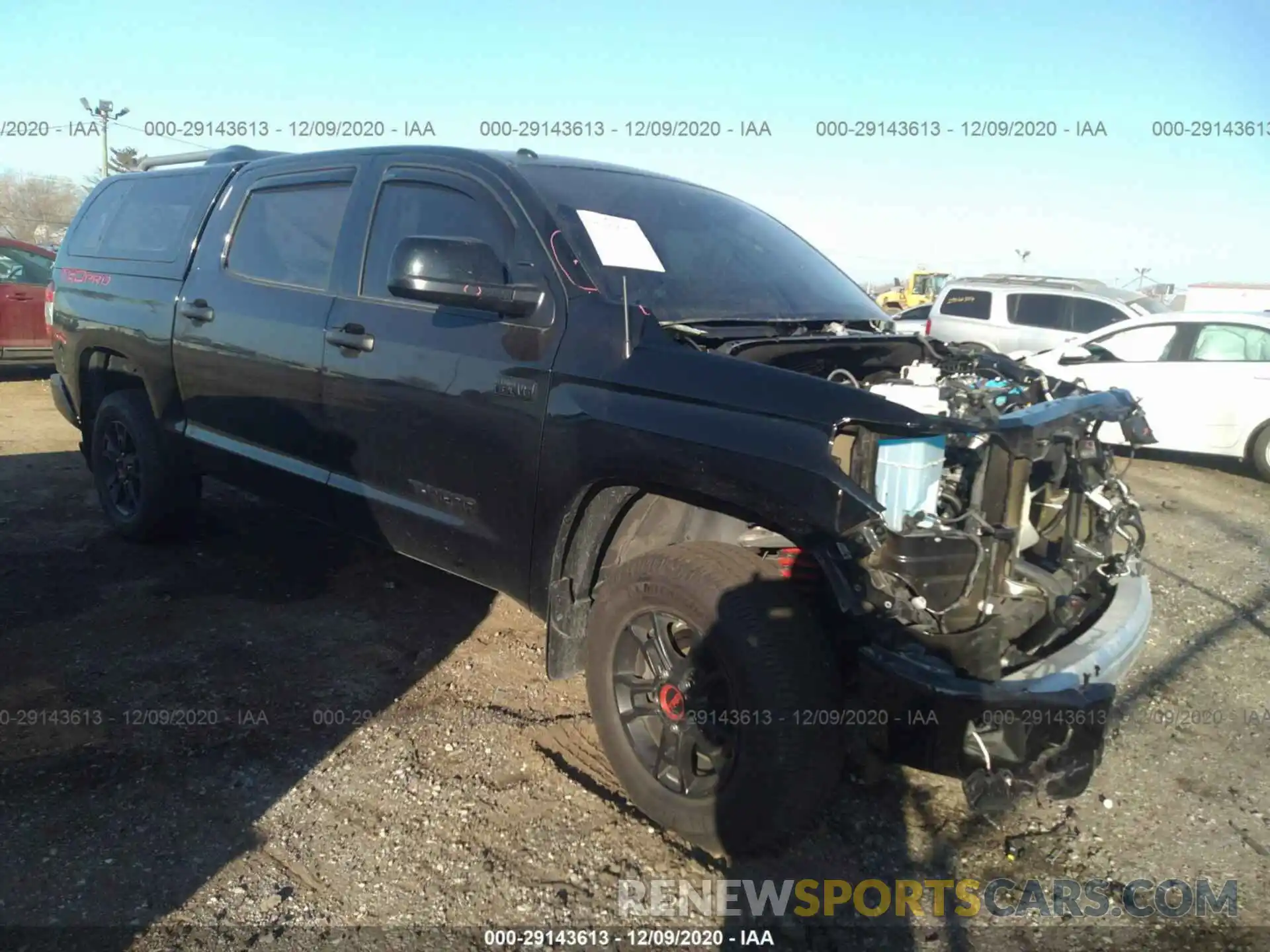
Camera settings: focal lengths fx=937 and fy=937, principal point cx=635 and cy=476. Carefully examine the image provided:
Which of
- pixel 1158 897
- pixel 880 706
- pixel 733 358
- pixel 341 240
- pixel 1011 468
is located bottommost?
pixel 1158 897

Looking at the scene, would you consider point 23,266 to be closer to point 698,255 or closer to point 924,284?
point 698,255

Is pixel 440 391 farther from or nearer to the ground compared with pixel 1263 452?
farther from the ground

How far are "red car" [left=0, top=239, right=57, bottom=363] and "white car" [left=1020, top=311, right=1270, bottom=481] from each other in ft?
35.7

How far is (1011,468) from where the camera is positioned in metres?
2.60

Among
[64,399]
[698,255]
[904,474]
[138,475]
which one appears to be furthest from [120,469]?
[904,474]

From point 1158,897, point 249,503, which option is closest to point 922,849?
point 1158,897

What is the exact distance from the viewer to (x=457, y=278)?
2992 millimetres

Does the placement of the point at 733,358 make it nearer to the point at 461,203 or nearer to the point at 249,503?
the point at 461,203

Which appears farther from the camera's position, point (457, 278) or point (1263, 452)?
point (1263, 452)

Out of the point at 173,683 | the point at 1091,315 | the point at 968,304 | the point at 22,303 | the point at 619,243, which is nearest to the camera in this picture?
the point at 619,243

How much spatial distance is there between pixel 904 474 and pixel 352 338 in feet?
7.05

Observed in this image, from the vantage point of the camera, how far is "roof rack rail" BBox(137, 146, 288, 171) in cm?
480

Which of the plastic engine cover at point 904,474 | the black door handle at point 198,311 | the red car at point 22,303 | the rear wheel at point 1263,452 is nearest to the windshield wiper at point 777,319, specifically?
the plastic engine cover at point 904,474

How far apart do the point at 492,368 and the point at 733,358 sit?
2.87ft
